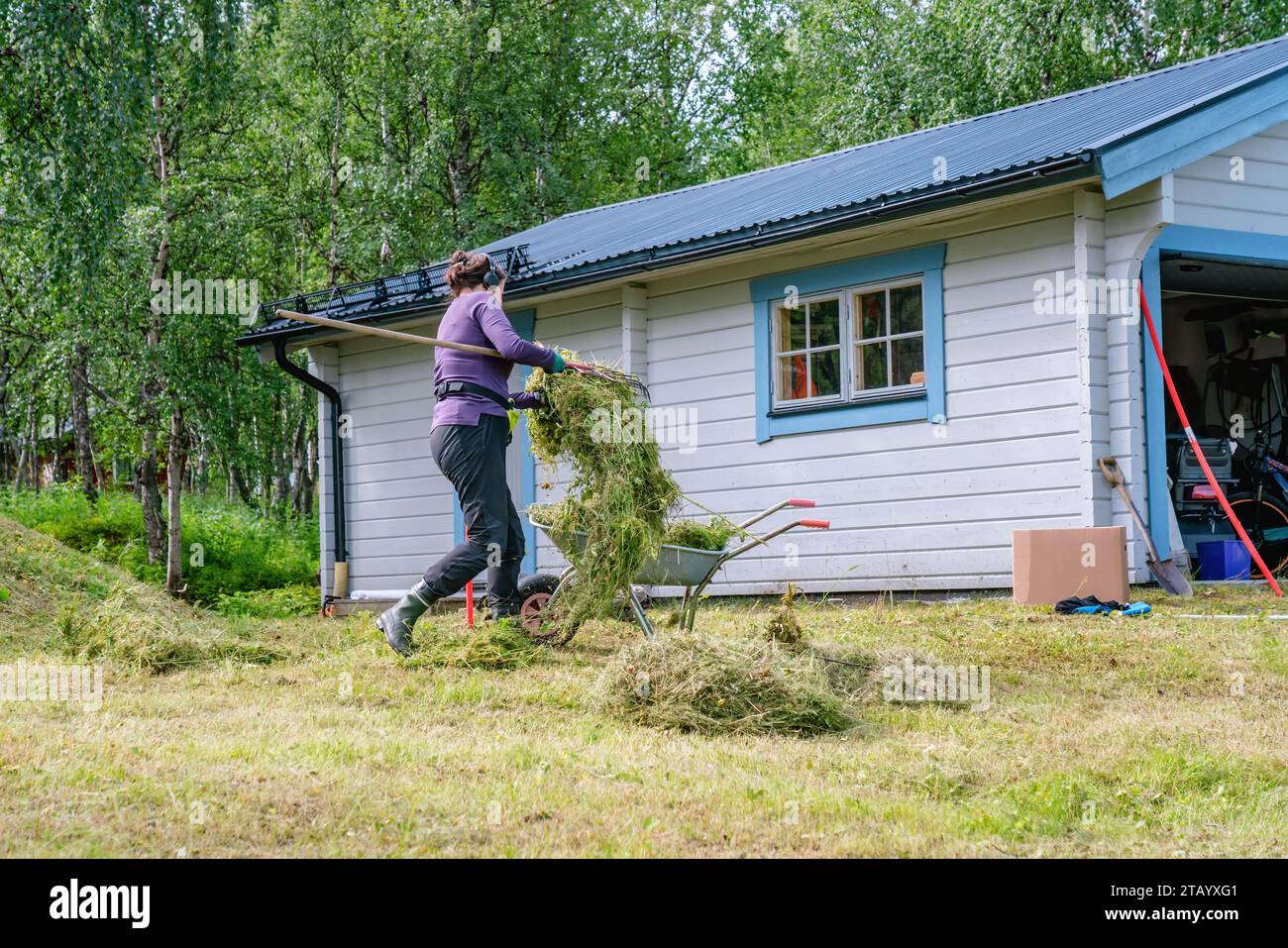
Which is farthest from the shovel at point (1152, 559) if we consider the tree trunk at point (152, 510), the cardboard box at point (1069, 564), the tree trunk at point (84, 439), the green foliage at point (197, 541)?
the tree trunk at point (84, 439)

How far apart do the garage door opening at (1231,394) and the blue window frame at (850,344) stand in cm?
197

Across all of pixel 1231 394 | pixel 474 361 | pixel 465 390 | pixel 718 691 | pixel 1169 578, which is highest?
pixel 1231 394

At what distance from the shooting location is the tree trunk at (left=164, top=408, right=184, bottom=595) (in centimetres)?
1781

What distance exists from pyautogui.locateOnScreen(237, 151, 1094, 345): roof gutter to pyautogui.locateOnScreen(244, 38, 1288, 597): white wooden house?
0.07 ft

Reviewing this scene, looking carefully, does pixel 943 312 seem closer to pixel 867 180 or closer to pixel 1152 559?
pixel 867 180

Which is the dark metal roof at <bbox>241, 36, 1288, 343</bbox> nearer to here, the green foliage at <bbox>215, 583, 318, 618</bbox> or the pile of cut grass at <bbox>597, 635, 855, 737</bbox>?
the green foliage at <bbox>215, 583, 318, 618</bbox>

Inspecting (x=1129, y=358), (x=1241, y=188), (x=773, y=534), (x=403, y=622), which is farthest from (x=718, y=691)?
(x=1241, y=188)

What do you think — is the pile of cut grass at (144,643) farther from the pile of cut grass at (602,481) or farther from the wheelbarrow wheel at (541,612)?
the pile of cut grass at (602,481)

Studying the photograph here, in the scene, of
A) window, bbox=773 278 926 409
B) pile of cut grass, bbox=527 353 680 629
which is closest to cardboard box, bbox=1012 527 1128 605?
window, bbox=773 278 926 409

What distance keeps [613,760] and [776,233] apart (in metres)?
6.55

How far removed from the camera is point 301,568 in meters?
19.9

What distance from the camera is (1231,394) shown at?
42.8 ft
